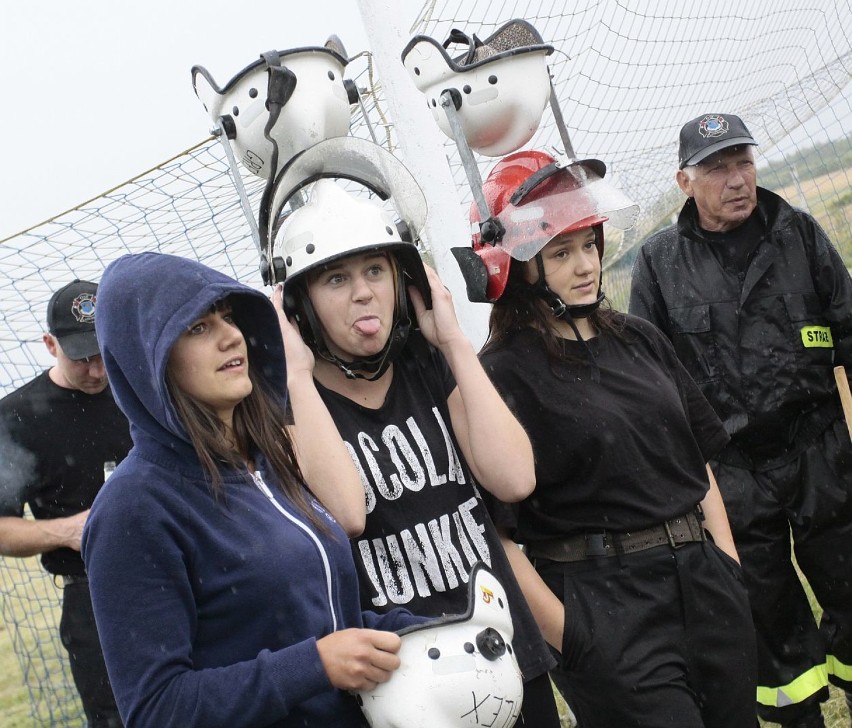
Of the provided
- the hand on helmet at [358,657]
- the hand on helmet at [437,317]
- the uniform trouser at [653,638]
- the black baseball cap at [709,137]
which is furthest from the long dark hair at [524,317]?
the black baseball cap at [709,137]

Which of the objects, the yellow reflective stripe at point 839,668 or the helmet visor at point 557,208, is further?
the yellow reflective stripe at point 839,668

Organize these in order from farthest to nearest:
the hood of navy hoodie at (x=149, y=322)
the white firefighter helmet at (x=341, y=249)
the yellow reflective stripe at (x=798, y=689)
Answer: the yellow reflective stripe at (x=798, y=689) → the white firefighter helmet at (x=341, y=249) → the hood of navy hoodie at (x=149, y=322)

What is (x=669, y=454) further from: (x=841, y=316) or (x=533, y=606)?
(x=841, y=316)

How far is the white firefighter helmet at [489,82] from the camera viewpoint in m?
3.04

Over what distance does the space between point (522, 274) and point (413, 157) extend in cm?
96

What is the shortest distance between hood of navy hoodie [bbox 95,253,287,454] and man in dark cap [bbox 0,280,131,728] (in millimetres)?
1861

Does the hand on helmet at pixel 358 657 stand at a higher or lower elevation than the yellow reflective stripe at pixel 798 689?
higher

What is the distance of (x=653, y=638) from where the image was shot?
2816 mm

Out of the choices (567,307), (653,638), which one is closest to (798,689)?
(653,638)

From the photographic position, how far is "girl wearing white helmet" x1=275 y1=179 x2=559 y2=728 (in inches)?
99.6

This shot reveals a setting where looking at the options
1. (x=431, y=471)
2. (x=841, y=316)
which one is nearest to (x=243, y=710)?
(x=431, y=471)

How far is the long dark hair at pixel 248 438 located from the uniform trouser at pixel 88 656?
1.89 meters

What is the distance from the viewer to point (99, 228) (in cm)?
505

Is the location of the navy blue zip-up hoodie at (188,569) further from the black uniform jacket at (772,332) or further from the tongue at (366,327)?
the black uniform jacket at (772,332)
